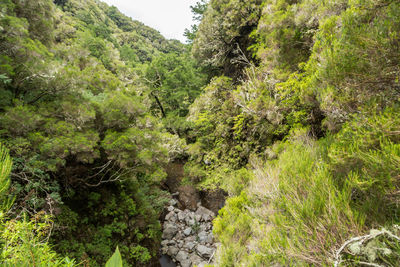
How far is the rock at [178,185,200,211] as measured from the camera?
31.9ft

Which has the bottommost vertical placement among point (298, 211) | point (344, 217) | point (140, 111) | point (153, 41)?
point (140, 111)

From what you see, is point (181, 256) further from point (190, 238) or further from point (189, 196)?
point (189, 196)

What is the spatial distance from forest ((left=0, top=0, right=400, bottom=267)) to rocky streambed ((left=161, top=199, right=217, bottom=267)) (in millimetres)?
189

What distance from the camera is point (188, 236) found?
7.96m

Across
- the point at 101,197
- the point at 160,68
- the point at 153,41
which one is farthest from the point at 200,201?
the point at 153,41

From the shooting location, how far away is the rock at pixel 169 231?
7.88 meters

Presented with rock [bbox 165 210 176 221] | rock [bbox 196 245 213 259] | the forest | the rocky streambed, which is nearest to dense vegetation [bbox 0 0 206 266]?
the forest

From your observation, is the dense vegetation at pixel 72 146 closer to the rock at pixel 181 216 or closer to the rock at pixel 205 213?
the rock at pixel 181 216

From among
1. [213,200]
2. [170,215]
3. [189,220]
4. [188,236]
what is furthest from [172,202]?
[213,200]

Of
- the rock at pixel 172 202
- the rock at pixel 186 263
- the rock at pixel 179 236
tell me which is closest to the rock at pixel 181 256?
the rock at pixel 186 263

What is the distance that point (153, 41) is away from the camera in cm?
4256

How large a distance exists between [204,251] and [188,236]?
3.94ft

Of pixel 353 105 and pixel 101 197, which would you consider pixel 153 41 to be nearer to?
pixel 101 197

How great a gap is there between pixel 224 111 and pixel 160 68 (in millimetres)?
8883
